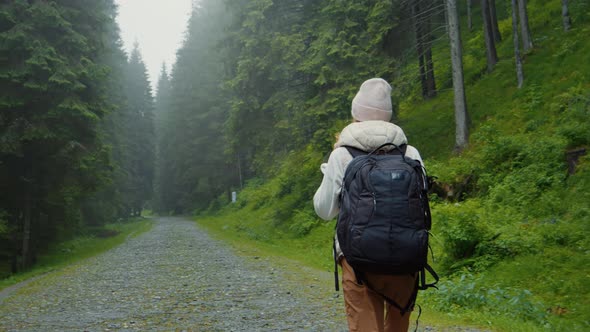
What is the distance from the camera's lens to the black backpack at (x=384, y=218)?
114 inches

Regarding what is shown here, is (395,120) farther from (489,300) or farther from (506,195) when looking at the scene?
(489,300)

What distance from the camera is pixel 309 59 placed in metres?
18.5

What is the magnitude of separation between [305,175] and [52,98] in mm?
9454

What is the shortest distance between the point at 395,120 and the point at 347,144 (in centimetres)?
1525

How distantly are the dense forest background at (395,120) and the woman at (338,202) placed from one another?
168 inches

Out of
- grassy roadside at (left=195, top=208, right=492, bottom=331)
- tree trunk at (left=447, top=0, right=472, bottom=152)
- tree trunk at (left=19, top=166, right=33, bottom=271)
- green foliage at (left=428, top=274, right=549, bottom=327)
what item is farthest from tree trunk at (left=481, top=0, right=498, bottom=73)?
tree trunk at (left=19, top=166, right=33, bottom=271)

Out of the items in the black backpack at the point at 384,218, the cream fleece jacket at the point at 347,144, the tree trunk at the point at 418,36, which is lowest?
the black backpack at the point at 384,218

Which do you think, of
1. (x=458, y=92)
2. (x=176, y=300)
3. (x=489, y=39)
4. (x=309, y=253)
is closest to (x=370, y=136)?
(x=176, y=300)

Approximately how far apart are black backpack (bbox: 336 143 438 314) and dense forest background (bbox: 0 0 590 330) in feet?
14.7

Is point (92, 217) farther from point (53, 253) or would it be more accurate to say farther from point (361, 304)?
point (361, 304)

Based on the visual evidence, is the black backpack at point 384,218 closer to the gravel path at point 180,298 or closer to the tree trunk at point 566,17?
the gravel path at point 180,298

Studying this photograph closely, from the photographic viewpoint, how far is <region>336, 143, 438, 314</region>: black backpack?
290 centimetres

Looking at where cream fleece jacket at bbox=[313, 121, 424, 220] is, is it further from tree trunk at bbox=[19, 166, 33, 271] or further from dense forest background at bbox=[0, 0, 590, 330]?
tree trunk at bbox=[19, 166, 33, 271]

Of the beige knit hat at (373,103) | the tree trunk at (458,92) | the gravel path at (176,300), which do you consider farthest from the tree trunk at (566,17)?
the beige knit hat at (373,103)
